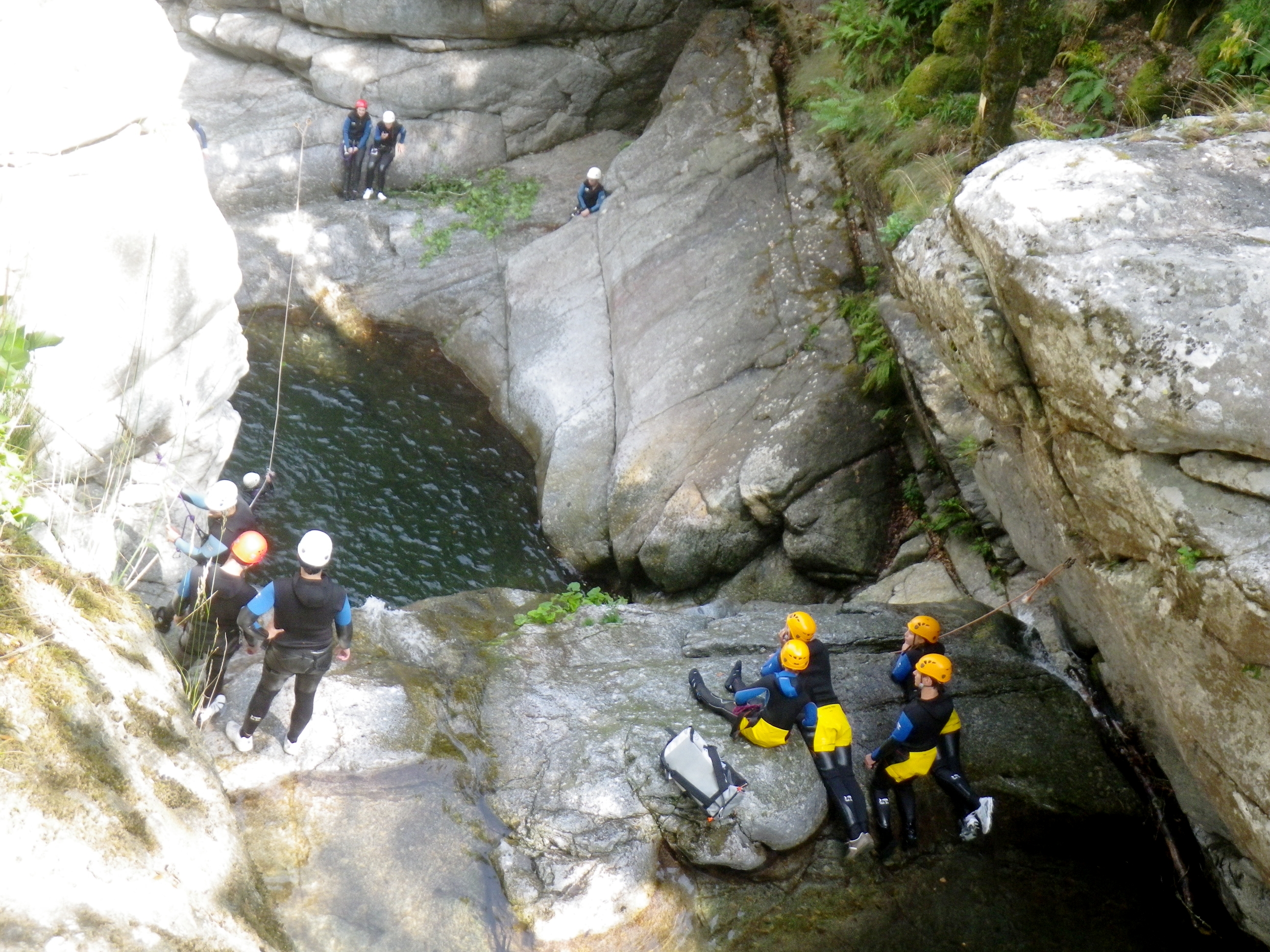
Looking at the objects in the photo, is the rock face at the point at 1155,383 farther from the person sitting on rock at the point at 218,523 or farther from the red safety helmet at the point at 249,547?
the person sitting on rock at the point at 218,523

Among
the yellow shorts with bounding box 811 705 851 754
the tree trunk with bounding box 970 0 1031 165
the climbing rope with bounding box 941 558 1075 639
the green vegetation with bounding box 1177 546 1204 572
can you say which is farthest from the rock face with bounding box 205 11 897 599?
the green vegetation with bounding box 1177 546 1204 572

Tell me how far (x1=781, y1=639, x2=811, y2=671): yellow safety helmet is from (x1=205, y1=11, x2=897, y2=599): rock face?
461 cm

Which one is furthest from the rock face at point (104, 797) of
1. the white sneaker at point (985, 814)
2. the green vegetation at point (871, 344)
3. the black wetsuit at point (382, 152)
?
the black wetsuit at point (382, 152)

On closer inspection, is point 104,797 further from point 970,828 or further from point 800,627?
point 970,828

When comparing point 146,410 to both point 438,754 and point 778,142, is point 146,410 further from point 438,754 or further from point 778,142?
point 778,142

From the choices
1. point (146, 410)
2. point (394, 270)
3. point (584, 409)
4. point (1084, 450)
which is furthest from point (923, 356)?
point (394, 270)

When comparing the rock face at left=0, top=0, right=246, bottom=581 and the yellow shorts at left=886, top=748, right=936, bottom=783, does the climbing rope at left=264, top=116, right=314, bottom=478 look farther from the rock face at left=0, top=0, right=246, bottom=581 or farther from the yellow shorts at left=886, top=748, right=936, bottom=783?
the yellow shorts at left=886, top=748, right=936, bottom=783

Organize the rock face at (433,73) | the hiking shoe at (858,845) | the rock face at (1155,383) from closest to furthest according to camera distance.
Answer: the rock face at (1155,383), the hiking shoe at (858,845), the rock face at (433,73)

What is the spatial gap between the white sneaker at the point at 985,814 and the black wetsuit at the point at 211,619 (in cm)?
673

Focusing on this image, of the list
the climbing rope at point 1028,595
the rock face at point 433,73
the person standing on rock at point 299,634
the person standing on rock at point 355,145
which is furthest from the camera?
the rock face at point 433,73

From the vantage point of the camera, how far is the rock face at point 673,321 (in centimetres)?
1368

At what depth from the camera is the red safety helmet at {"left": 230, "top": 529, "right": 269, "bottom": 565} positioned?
8.09 m

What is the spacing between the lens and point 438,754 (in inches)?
345

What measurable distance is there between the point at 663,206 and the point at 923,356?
7467 mm
